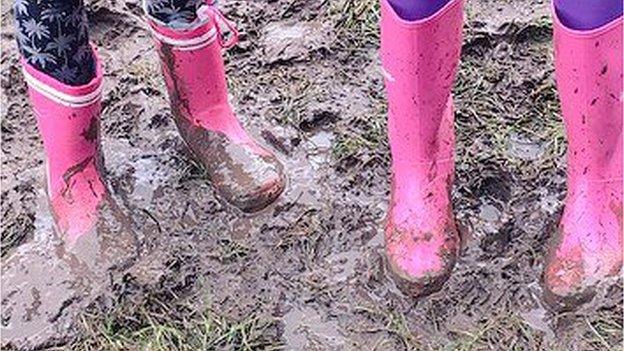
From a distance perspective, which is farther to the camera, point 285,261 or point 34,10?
point 285,261

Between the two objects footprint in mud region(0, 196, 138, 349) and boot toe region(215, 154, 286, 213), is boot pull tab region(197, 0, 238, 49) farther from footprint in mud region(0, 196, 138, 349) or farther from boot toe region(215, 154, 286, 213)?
footprint in mud region(0, 196, 138, 349)

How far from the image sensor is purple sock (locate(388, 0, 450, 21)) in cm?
185

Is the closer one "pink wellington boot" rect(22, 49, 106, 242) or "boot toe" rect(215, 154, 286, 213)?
"pink wellington boot" rect(22, 49, 106, 242)

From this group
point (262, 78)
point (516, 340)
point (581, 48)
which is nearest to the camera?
point (581, 48)

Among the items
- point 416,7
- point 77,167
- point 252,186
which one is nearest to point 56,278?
point 77,167

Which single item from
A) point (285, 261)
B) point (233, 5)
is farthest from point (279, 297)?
point (233, 5)

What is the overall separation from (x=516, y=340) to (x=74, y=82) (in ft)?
3.08

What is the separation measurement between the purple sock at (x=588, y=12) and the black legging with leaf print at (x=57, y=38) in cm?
75

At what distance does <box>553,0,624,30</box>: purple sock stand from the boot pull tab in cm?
69

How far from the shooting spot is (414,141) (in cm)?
202

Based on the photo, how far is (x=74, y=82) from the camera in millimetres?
2035

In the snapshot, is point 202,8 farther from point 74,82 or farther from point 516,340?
point 516,340

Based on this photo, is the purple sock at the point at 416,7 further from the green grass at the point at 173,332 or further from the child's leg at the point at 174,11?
the green grass at the point at 173,332

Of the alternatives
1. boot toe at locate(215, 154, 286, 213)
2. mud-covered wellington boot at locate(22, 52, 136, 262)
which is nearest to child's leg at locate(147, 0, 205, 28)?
mud-covered wellington boot at locate(22, 52, 136, 262)
